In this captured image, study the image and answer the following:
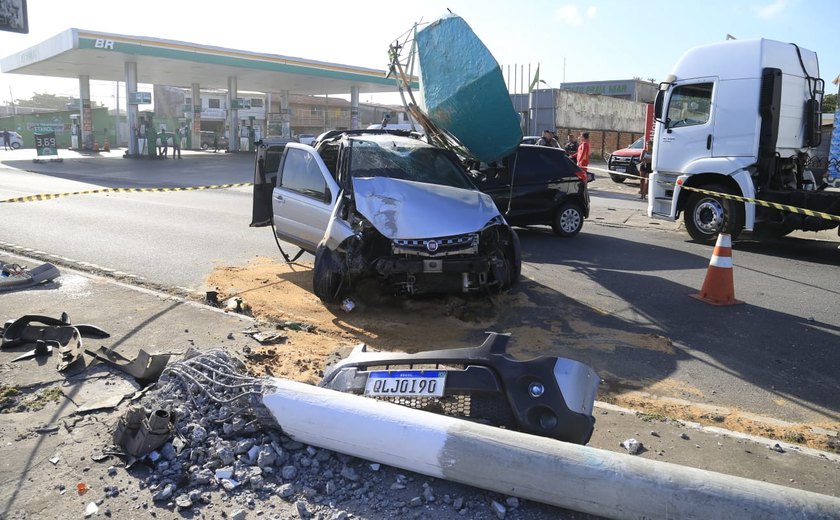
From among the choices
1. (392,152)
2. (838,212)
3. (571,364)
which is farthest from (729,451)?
(838,212)

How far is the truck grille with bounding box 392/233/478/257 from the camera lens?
242 inches

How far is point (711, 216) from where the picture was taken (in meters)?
11.2

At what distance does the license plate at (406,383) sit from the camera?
3551 mm

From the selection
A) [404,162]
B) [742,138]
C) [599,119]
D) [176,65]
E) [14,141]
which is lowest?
[404,162]

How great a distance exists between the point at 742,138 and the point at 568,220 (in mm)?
3229

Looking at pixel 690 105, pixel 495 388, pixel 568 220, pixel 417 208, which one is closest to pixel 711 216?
pixel 690 105

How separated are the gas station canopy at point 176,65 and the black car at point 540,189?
25.3m

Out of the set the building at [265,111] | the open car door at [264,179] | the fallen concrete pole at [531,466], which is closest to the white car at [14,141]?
the building at [265,111]

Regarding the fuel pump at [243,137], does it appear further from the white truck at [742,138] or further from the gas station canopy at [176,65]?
the white truck at [742,138]

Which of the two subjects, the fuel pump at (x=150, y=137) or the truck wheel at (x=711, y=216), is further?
the fuel pump at (x=150, y=137)

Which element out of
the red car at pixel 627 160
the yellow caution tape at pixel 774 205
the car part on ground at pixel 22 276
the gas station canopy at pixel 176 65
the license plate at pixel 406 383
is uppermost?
the gas station canopy at pixel 176 65

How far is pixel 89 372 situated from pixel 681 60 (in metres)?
10.8

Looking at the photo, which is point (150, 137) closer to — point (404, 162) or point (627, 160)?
point (627, 160)

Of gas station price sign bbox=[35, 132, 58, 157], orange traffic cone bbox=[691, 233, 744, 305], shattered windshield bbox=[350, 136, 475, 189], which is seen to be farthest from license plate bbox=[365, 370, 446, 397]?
gas station price sign bbox=[35, 132, 58, 157]
